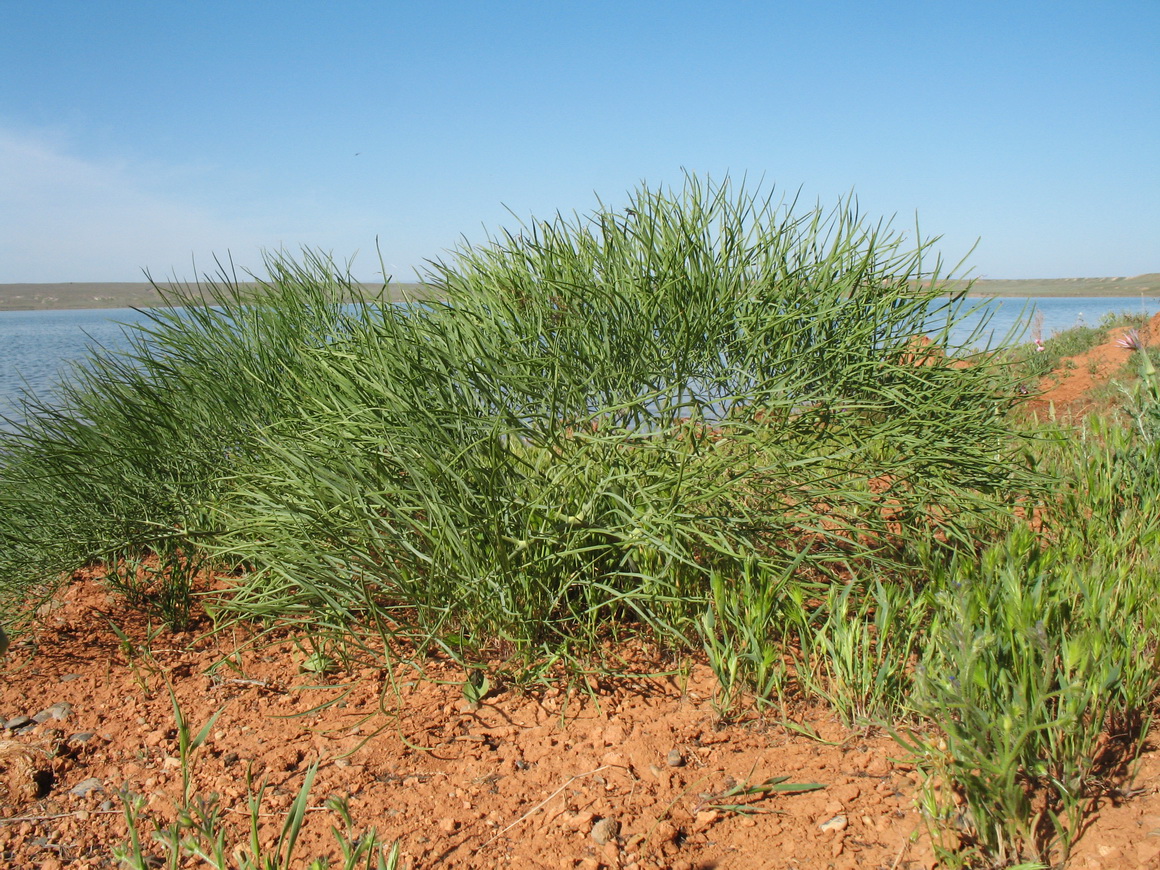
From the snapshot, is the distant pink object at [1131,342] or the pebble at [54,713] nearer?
the pebble at [54,713]

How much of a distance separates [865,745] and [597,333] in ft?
4.18

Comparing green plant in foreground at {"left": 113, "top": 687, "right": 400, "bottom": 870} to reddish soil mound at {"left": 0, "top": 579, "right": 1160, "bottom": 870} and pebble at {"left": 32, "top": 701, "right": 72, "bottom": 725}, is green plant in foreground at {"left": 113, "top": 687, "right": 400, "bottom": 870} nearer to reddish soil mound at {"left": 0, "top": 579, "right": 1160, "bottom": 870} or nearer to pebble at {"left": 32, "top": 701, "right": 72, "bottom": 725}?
reddish soil mound at {"left": 0, "top": 579, "right": 1160, "bottom": 870}

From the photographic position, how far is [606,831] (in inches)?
64.7

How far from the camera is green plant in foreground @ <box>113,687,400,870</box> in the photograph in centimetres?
139

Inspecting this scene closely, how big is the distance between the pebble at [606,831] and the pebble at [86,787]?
118 centimetres

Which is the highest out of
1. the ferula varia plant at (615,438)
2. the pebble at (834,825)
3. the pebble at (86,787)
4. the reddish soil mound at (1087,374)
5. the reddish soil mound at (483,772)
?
the ferula varia plant at (615,438)

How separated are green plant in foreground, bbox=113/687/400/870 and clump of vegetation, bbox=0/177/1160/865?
0.52 meters

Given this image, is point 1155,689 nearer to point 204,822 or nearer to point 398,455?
point 398,455

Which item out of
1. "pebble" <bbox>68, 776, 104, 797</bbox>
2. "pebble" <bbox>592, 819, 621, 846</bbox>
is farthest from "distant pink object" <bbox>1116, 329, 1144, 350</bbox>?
"pebble" <bbox>68, 776, 104, 797</bbox>

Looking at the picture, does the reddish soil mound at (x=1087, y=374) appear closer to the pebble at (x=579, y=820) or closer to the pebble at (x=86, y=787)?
the pebble at (x=579, y=820)

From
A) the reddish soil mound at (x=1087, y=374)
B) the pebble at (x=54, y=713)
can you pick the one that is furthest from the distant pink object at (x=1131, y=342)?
the pebble at (x=54, y=713)

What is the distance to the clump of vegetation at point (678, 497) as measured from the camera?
192 cm

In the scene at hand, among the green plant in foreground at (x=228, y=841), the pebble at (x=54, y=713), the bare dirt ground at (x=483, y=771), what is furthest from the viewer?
the pebble at (x=54, y=713)

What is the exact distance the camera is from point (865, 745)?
1.88m
